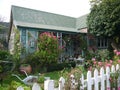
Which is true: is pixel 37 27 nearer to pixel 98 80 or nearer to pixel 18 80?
pixel 18 80

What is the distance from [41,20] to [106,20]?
629 cm

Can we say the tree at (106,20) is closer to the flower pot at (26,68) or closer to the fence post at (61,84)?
the flower pot at (26,68)

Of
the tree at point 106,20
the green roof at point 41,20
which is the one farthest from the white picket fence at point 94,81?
the tree at point 106,20

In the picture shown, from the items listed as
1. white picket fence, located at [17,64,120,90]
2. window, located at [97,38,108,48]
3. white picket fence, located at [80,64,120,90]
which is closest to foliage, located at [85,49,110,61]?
window, located at [97,38,108,48]

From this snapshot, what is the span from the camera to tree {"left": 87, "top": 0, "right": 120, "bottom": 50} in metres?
16.3

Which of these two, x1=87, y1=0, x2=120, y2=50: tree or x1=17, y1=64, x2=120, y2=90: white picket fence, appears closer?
x1=17, y1=64, x2=120, y2=90: white picket fence

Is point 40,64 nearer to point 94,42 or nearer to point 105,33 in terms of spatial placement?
point 105,33

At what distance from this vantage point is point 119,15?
637 inches

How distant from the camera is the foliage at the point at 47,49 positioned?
1240cm

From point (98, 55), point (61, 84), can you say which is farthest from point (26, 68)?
point (61, 84)

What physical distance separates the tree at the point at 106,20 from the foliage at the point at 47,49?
612 centimetres

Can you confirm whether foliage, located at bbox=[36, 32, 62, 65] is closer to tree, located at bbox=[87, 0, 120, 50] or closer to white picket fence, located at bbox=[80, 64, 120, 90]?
tree, located at bbox=[87, 0, 120, 50]

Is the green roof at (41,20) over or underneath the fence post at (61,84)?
over

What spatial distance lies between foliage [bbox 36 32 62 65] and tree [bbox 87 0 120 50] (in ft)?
20.1
